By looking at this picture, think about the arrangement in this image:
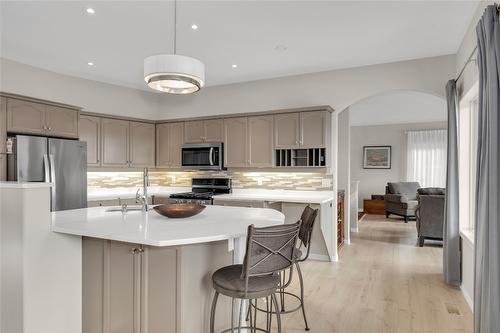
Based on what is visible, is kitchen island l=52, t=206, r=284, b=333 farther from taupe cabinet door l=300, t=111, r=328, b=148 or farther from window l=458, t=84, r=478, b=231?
window l=458, t=84, r=478, b=231

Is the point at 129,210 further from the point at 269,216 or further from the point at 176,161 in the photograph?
the point at 176,161

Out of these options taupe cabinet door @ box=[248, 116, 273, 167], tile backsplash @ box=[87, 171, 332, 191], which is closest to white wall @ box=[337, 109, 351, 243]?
tile backsplash @ box=[87, 171, 332, 191]

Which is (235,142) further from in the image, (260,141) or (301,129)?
(301,129)

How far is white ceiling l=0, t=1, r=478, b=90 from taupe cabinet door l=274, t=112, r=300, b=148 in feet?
2.37

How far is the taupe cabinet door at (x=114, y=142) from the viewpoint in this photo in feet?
17.8

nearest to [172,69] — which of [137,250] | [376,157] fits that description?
[137,250]

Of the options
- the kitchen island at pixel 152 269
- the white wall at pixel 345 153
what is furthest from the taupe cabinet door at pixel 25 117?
the white wall at pixel 345 153

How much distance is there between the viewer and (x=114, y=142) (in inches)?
219

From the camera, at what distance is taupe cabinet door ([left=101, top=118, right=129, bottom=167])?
17.8 feet

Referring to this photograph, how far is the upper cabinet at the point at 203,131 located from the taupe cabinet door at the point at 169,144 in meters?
0.16

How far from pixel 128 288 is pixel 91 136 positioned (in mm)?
3753

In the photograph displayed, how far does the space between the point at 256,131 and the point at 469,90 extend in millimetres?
2835

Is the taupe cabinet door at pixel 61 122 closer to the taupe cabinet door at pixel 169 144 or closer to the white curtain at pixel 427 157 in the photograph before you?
the taupe cabinet door at pixel 169 144

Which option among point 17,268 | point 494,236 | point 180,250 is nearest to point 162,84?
point 180,250
